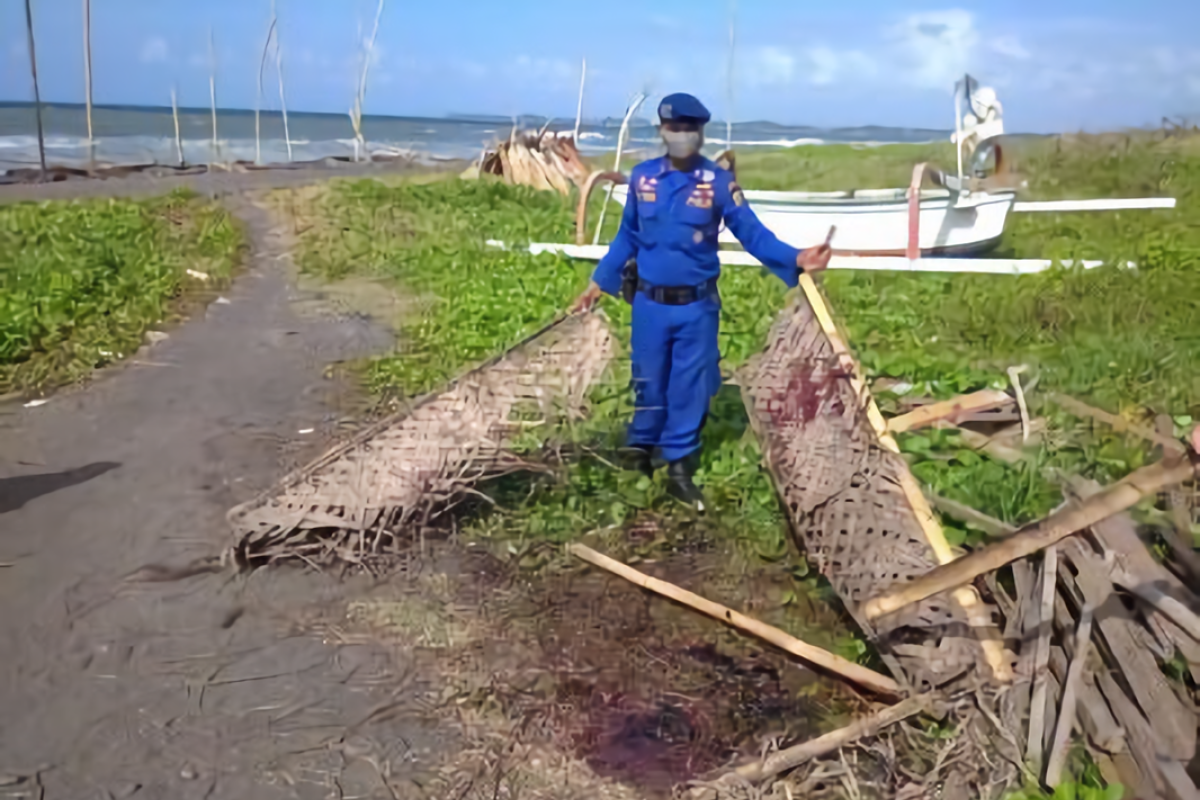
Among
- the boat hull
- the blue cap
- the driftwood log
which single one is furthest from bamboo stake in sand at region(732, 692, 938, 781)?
the driftwood log

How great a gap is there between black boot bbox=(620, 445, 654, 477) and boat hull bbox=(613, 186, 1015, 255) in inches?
76.8

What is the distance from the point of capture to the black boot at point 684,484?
3.06m

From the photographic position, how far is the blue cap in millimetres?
2656

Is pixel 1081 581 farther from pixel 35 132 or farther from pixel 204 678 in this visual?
pixel 35 132

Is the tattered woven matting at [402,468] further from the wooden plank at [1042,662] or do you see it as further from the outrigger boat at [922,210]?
the outrigger boat at [922,210]

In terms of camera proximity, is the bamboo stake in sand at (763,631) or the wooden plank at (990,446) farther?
the wooden plank at (990,446)

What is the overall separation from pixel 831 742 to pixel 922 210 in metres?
4.02

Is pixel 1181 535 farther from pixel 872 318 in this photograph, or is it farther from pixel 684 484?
pixel 872 318

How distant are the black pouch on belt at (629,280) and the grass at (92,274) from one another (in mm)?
2324

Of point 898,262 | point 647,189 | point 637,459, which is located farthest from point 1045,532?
point 898,262

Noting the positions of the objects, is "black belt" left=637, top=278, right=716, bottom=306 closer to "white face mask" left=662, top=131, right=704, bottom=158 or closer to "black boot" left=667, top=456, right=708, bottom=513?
"white face mask" left=662, top=131, right=704, bottom=158

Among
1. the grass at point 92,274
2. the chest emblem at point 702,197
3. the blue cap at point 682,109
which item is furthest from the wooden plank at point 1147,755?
the grass at point 92,274

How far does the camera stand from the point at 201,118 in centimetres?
963

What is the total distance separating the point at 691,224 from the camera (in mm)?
2785
